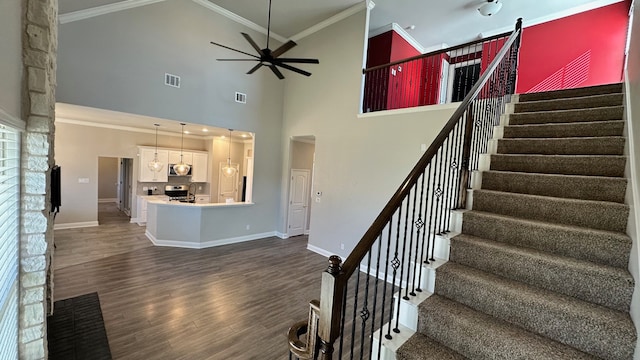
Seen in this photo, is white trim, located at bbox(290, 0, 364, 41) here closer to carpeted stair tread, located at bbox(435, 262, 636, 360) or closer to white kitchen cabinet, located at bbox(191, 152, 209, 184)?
white kitchen cabinet, located at bbox(191, 152, 209, 184)

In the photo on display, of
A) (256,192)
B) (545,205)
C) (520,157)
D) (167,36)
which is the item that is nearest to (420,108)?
(520,157)

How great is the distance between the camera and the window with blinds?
139cm

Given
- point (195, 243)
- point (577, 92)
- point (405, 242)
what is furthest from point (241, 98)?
point (577, 92)

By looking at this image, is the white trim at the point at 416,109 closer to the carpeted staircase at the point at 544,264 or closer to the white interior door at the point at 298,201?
the carpeted staircase at the point at 544,264

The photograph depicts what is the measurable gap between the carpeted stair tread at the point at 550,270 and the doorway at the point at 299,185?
529 centimetres

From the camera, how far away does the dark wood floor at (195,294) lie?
2.76m

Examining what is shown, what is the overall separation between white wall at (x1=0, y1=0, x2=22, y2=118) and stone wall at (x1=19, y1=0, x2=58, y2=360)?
0.39ft

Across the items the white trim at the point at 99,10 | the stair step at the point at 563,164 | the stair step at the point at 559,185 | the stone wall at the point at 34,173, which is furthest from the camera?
the white trim at the point at 99,10

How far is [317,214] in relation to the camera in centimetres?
604

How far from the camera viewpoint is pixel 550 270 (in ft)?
5.31

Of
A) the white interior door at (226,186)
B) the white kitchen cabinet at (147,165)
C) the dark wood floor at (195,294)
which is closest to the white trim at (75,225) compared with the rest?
the dark wood floor at (195,294)

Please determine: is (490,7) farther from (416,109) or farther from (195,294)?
(195,294)

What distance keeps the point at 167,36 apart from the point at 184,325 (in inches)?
201

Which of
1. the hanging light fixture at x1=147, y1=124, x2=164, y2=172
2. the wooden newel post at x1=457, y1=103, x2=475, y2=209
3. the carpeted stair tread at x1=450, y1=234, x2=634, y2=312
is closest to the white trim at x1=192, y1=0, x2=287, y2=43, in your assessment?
the hanging light fixture at x1=147, y1=124, x2=164, y2=172
